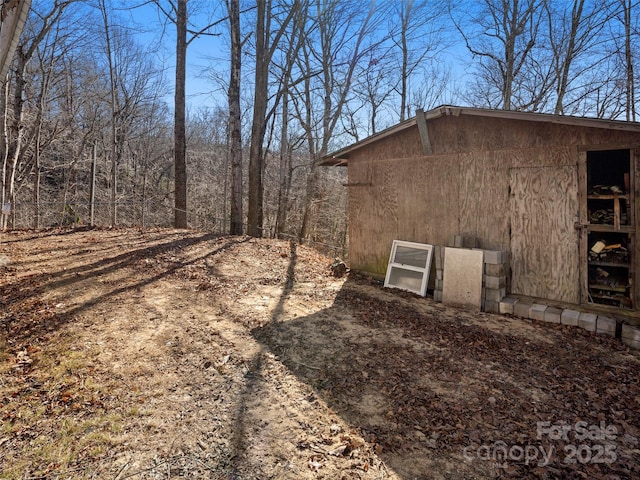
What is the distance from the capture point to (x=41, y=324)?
3500mm

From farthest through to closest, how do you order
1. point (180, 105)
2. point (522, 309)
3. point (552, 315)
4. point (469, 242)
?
point (180, 105) < point (469, 242) < point (522, 309) < point (552, 315)

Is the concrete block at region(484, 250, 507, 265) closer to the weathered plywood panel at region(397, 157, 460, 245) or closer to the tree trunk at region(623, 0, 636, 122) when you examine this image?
the weathered plywood panel at region(397, 157, 460, 245)

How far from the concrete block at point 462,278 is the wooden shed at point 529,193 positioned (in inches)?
15.5

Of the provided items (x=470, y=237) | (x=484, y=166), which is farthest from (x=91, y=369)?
(x=484, y=166)

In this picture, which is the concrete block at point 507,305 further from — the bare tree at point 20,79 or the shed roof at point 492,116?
the bare tree at point 20,79

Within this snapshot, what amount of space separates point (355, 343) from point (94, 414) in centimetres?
236

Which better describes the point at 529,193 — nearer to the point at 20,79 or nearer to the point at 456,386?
the point at 456,386

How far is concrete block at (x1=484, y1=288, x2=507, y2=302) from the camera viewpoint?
465 cm

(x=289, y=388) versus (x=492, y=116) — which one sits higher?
(x=492, y=116)

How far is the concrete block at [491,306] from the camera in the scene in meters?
4.65

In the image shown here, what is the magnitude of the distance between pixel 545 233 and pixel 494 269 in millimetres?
820

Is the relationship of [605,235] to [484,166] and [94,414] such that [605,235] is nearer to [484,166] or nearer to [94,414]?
[484,166]

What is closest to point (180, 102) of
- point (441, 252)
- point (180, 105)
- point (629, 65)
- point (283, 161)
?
point (180, 105)

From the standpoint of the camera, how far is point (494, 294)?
4.68 metres
